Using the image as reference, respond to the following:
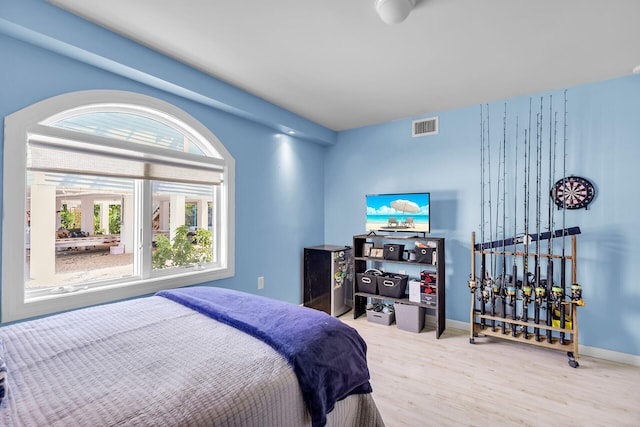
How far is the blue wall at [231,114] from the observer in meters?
1.66

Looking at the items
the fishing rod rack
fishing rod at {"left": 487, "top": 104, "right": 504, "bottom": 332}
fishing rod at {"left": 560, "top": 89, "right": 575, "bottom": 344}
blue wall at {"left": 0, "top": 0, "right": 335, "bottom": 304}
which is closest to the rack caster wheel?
the fishing rod rack

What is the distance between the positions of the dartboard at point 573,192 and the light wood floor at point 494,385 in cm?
130

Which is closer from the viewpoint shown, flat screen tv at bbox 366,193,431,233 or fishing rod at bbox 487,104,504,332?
fishing rod at bbox 487,104,504,332

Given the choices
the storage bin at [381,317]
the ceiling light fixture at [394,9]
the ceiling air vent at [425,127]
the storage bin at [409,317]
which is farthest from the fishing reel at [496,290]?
the ceiling light fixture at [394,9]

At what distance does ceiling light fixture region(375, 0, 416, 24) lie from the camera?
1.53m

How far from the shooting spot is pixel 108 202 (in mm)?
2203

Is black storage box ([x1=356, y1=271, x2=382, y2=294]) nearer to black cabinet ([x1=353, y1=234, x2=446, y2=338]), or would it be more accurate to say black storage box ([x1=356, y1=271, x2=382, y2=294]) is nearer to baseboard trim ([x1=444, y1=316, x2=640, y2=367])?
black cabinet ([x1=353, y1=234, x2=446, y2=338])

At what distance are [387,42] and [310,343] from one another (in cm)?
190

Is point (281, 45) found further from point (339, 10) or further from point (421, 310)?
point (421, 310)

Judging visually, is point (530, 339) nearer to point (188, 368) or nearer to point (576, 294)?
point (576, 294)

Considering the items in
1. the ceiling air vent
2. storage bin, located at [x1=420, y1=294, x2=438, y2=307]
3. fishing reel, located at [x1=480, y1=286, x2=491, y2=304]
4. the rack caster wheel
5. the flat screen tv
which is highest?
the ceiling air vent

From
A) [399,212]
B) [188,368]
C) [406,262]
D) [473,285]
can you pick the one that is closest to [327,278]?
[406,262]

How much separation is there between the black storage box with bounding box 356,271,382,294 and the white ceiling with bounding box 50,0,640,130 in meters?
1.89

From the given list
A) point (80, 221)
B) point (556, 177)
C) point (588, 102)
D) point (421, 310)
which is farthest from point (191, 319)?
point (588, 102)
